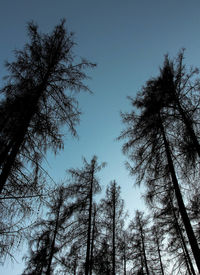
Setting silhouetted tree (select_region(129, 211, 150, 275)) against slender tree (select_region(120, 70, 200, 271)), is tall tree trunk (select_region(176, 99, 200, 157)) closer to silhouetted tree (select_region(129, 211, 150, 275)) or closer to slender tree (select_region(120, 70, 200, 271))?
slender tree (select_region(120, 70, 200, 271))

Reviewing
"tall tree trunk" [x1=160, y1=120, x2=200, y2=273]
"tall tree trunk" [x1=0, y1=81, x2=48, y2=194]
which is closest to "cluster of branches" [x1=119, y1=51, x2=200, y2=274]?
"tall tree trunk" [x1=160, y1=120, x2=200, y2=273]

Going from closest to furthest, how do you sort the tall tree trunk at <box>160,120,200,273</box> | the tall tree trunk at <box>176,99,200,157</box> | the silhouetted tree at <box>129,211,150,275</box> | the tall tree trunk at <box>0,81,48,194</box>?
the tall tree trunk at <box>0,81,48,194</box> < the tall tree trunk at <box>160,120,200,273</box> < the tall tree trunk at <box>176,99,200,157</box> < the silhouetted tree at <box>129,211,150,275</box>

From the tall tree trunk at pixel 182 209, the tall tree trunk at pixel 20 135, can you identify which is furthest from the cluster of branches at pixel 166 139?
the tall tree trunk at pixel 20 135

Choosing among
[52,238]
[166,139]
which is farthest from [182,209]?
[52,238]

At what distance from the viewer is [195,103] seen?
6219 mm

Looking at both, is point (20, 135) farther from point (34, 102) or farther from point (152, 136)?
point (152, 136)

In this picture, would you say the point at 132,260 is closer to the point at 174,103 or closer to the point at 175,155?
the point at 175,155

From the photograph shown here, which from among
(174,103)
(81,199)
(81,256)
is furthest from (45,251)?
(174,103)

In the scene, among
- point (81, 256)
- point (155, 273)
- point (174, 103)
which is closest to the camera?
point (174, 103)

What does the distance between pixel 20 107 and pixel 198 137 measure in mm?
5816

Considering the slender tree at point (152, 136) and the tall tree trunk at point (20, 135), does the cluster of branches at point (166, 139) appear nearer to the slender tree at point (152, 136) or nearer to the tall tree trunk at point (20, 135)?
the slender tree at point (152, 136)

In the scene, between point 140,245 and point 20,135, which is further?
point 140,245

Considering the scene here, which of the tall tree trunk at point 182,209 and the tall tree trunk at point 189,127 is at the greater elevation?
the tall tree trunk at point 189,127

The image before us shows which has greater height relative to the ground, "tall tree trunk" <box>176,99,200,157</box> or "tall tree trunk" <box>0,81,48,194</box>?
"tall tree trunk" <box>176,99,200,157</box>
